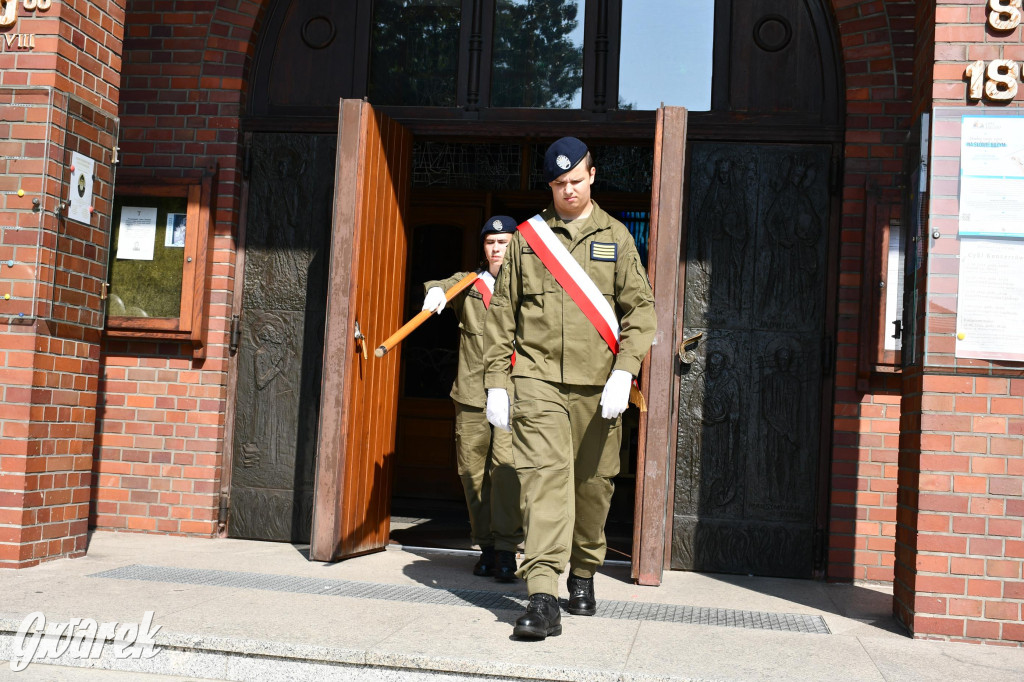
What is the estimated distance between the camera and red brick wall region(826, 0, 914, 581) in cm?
588

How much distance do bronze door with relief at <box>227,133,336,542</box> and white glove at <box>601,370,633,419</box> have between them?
269 cm

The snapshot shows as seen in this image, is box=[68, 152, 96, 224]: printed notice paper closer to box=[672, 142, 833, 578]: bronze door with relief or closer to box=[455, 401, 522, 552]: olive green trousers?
box=[455, 401, 522, 552]: olive green trousers

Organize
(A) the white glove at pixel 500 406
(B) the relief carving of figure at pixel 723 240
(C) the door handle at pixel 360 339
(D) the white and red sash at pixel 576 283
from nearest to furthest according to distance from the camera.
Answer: (A) the white glove at pixel 500 406, (D) the white and red sash at pixel 576 283, (C) the door handle at pixel 360 339, (B) the relief carving of figure at pixel 723 240

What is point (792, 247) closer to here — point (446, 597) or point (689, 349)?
point (689, 349)

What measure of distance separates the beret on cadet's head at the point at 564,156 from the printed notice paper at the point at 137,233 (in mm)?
3065

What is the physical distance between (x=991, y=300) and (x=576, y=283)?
1701 mm

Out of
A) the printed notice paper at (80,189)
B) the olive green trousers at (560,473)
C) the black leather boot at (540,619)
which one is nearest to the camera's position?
the black leather boot at (540,619)

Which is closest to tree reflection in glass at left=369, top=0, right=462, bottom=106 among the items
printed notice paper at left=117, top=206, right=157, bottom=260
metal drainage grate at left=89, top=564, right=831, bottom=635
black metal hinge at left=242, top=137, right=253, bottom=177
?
black metal hinge at left=242, top=137, right=253, bottom=177

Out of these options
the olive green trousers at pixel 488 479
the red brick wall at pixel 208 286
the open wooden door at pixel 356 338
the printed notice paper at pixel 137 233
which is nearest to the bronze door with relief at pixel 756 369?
the olive green trousers at pixel 488 479

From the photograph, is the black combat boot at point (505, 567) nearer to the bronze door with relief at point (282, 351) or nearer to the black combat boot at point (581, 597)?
the black combat boot at point (581, 597)

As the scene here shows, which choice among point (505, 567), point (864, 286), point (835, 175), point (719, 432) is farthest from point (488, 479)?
point (835, 175)

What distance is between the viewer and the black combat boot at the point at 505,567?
17.9 ft

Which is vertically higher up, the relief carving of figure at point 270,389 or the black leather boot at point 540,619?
the relief carving of figure at point 270,389

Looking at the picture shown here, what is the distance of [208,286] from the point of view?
647 cm
